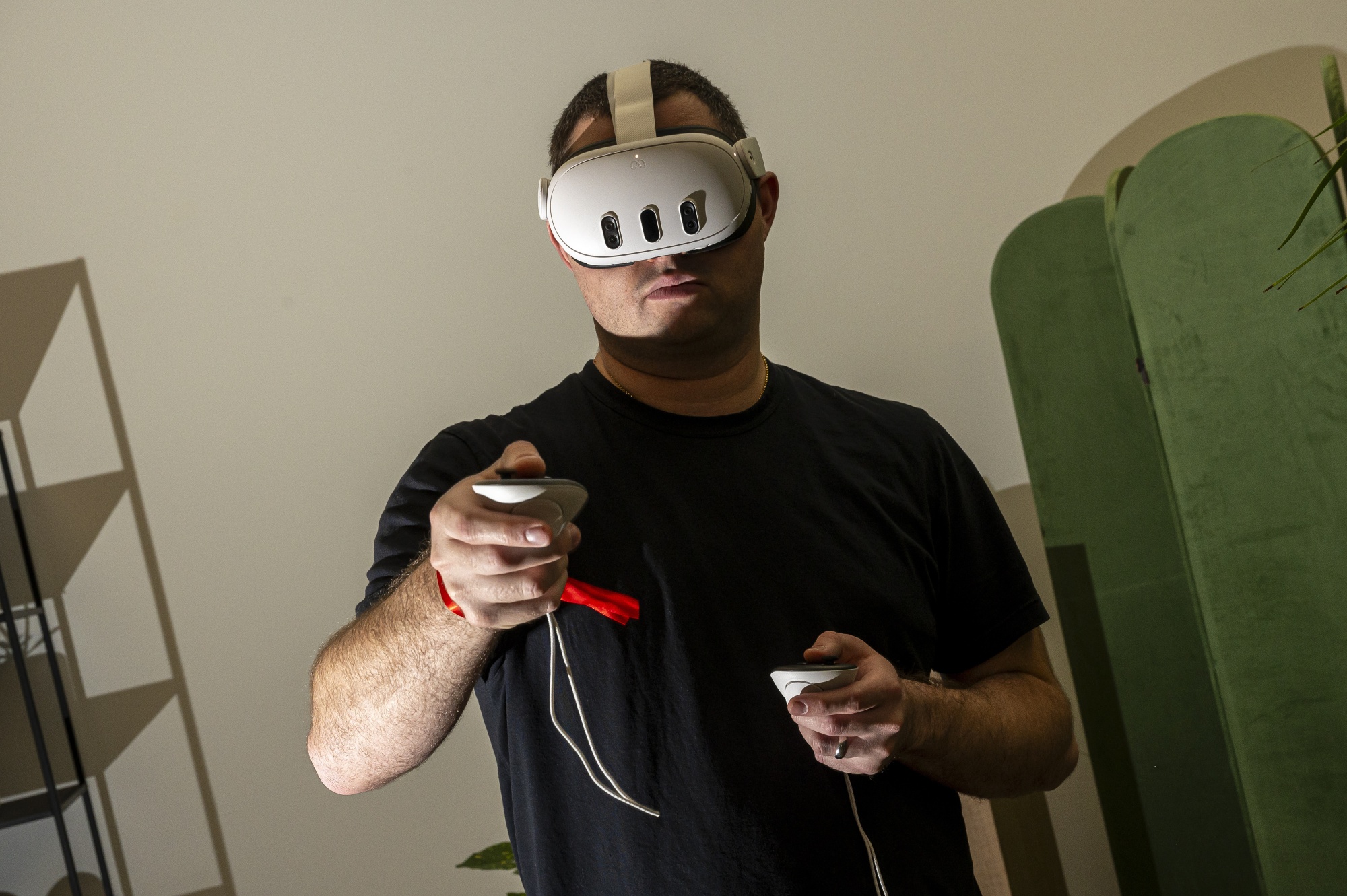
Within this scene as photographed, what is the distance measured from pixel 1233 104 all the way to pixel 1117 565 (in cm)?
93

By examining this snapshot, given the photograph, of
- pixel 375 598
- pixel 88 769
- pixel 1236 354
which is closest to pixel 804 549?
pixel 375 598

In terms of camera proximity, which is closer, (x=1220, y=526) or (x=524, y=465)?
(x=524, y=465)

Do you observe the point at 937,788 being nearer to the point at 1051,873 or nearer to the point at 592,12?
the point at 1051,873

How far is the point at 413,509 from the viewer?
899 millimetres

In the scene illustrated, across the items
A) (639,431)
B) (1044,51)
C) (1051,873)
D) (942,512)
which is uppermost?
(1044,51)

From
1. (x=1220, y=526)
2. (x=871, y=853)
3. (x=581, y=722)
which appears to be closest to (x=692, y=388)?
(x=581, y=722)

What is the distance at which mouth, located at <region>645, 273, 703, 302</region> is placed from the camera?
1012mm

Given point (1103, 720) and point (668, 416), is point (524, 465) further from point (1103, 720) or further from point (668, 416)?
point (1103, 720)

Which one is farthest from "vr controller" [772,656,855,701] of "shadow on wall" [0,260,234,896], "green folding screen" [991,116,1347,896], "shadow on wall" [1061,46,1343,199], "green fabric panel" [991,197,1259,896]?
"shadow on wall" [0,260,234,896]

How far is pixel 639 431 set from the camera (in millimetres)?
999

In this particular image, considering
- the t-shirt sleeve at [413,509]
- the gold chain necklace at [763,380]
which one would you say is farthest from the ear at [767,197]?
the t-shirt sleeve at [413,509]

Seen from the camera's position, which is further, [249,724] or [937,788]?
[249,724]

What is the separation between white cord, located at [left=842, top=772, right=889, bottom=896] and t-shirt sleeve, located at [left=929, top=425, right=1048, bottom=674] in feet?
0.79

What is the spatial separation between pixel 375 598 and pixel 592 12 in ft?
4.64
